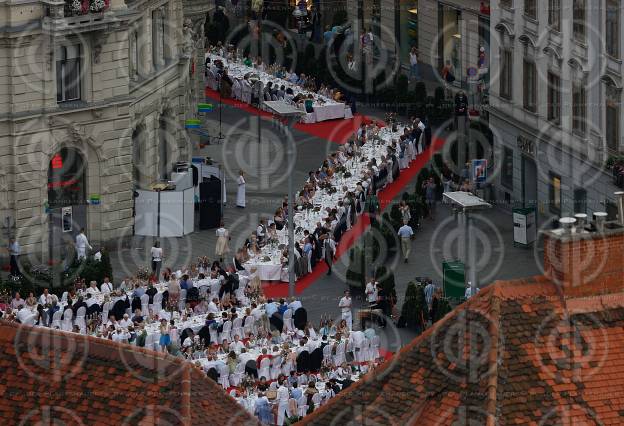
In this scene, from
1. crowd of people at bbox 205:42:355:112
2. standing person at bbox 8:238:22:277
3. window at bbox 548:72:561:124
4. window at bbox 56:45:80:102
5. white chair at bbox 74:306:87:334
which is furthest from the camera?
crowd of people at bbox 205:42:355:112

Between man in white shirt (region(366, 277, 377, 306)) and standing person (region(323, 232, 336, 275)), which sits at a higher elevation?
standing person (region(323, 232, 336, 275))

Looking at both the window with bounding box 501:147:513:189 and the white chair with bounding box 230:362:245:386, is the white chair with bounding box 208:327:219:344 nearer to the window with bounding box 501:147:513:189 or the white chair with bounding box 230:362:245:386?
the white chair with bounding box 230:362:245:386

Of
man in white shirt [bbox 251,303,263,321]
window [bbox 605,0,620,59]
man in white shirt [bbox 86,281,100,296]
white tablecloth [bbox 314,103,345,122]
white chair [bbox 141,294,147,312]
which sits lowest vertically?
man in white shirt [bbox 251,303,263,321]

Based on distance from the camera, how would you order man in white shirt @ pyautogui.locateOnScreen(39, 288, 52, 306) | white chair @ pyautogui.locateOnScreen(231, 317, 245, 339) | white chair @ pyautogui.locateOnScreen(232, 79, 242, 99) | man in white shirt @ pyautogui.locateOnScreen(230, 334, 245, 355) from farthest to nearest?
1. white chair @ pyautogui.locateOnScreen(232, 79, 242, 99)
2. man in white shirt @ pyautogui.locateOnScreen(39, 288, 52, 306)
3. white chair @ pyautogui.locateOnScreen(231, 317, 245, 339)
4. man in white shirt @ pyautogui.locateOnScreen(230, 334, 245, 355)

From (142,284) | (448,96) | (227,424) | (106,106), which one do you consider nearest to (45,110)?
(106,106)

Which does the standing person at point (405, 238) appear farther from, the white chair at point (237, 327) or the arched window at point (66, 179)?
the arched window at point (66, 179)

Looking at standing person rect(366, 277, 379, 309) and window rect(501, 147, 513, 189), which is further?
window rect(501, 147, 513, 189)

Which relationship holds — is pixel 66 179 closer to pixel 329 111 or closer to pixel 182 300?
pixel 182 300

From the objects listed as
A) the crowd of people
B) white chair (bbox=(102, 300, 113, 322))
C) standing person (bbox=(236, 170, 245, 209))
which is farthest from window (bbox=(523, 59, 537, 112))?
white chair (bbox=(102, 300, 113, 322))
